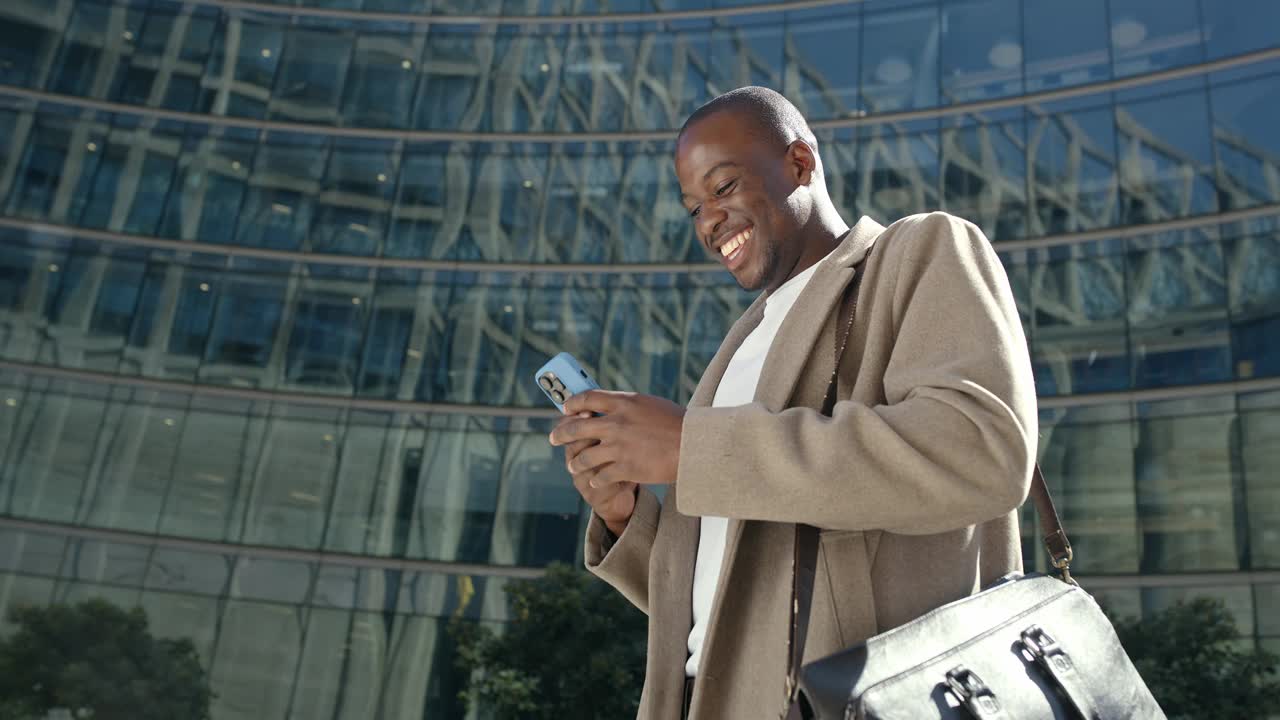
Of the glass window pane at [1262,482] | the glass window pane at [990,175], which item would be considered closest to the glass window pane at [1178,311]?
the glass window pane at [1262,482]

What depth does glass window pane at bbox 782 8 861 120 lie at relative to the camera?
70.2ft

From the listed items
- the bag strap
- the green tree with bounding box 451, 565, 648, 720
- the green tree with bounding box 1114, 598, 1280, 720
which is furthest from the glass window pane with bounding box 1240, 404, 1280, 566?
the bag strap

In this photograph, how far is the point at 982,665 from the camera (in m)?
1.31

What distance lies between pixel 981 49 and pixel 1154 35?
2.89m

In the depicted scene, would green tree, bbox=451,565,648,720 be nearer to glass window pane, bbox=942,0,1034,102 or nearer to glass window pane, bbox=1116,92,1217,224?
glass window pane, bbox=1116,92,1217,224

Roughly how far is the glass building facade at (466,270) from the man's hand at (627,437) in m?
16.0

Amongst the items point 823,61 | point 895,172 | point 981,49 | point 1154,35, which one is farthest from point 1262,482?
point 823,61

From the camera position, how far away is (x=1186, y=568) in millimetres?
15852

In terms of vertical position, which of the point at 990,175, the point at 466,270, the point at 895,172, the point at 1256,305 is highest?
the point at 895,172

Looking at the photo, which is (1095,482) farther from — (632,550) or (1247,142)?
(632,550)

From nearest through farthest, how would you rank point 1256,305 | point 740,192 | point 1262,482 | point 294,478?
point 740,192
point 1262,482
point 1256,305
point 294,478

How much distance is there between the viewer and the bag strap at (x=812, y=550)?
129cm

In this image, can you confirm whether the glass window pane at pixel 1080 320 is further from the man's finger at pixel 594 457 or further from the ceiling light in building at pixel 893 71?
the man's finger at pixel 594 457

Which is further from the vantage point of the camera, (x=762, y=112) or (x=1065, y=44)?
(x=1065, y=44)
